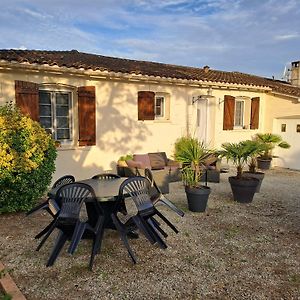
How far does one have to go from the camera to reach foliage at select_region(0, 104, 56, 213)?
5.52 m

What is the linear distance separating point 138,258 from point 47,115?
18.1 feet

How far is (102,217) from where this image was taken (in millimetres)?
4137

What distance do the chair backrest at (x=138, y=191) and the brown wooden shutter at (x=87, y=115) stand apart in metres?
4.74

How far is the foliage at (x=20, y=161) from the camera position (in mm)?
5523

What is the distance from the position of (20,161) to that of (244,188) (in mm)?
4754

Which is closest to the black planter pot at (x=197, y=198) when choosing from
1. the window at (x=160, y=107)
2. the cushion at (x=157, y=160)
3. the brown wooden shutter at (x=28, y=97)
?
the cushion at (x=157, y=160)

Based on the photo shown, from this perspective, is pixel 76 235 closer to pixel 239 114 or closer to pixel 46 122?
pixel 46 122

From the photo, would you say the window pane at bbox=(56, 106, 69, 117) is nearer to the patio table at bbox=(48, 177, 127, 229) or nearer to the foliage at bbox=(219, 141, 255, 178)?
the patio table at bbox=(48, 177, 127, 229)

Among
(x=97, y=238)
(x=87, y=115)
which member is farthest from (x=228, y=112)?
(x=97, y=238)

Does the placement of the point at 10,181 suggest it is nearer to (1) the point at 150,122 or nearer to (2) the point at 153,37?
(1) the point at 150,122

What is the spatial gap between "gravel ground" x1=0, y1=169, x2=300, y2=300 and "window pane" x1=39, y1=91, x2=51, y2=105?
3.41m

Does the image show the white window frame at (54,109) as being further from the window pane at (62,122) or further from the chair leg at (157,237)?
the chair leg at (157,237)

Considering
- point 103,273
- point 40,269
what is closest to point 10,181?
point 40,269

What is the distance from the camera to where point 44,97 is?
27.0ft
